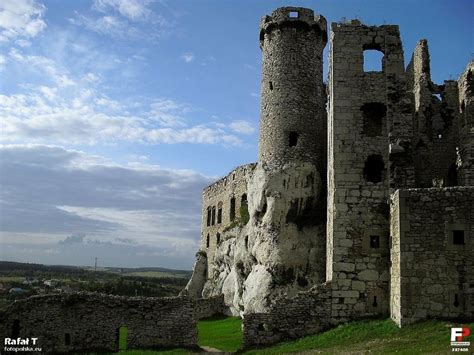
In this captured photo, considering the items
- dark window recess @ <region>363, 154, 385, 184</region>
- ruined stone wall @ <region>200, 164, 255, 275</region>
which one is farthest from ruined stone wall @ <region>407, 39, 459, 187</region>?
ruined stone wall @ <region>200, 164, 255, 275</region>

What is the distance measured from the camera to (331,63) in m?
23.4

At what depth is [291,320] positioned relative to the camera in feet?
69.3

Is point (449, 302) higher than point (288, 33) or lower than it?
lower

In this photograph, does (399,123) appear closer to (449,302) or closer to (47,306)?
(449,302)

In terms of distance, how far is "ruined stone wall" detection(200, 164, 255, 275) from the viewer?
40406mm

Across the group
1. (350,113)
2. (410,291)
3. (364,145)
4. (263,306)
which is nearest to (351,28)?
(350,113)

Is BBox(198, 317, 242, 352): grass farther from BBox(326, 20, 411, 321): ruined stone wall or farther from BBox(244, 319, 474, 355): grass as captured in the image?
BBox(326, 20, 411, 321): ruined stone wall

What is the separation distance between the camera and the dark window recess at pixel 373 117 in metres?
22.8

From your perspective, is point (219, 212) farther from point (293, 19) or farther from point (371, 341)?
point (371, 341)

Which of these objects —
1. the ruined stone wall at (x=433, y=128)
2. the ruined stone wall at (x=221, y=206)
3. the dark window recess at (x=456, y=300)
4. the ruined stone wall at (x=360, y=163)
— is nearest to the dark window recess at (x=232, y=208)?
the ruined stone wall at (x=221, y=206)

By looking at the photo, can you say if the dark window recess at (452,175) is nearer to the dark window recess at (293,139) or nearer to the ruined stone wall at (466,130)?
the ruined stone wall at (466,130)

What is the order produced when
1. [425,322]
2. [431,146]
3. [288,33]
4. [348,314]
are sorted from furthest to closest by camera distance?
[288,33], [431,146], [348,314], [425,322]

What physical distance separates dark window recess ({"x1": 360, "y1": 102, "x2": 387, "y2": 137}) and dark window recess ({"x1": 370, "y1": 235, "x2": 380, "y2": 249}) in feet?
14.4

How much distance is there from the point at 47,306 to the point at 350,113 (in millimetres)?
14732
